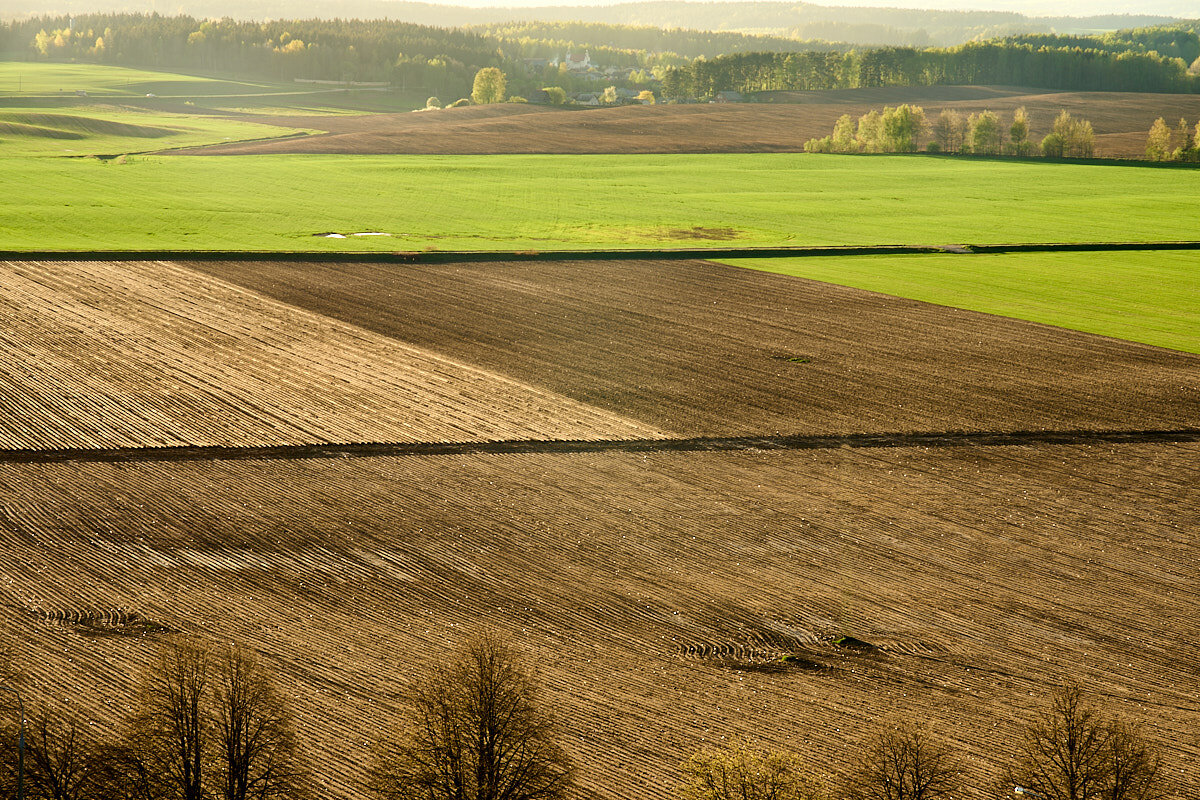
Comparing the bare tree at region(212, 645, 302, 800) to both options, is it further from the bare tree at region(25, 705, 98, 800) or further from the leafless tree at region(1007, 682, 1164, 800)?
the leafless tree at region(1007, 682, 1164, 800)

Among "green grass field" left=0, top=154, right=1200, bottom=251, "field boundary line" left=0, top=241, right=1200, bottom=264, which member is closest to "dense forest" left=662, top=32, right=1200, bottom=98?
"green grass field" left=0, top=154, right=1200, bottom=251

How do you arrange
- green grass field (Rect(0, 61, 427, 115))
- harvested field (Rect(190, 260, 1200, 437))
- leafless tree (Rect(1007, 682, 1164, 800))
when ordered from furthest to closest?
green grass field (Rect(0, 61, 427, 115)) → harvested field (Rect(190, 260, 1200, 437)) → leafless tree (Rect(1007, 682, 1164, 800))

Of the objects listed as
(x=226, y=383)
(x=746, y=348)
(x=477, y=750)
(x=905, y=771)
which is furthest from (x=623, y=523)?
(x=746, y=348)

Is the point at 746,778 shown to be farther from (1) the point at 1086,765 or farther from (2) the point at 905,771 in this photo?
(1) the point at 1086,765

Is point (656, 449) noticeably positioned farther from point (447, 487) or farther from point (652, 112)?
point (652, 112)

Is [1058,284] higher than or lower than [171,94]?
lower
